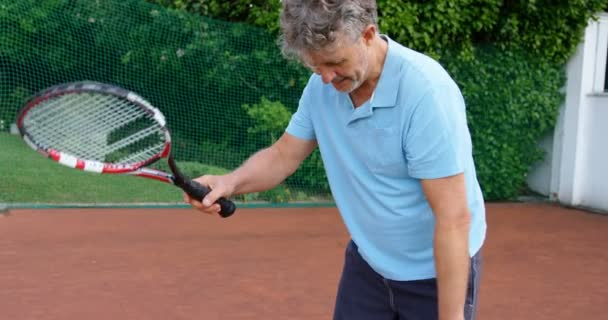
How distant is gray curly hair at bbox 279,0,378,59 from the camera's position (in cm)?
181

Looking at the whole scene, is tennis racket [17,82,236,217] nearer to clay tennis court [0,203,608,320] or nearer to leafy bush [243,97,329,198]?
clay tennis court [0,203,608,320]

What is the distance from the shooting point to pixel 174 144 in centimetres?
824

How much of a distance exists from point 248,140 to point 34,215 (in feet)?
7.91

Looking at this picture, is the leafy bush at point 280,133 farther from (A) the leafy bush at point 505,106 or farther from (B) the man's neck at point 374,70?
(B) the man's neck at point 374,70

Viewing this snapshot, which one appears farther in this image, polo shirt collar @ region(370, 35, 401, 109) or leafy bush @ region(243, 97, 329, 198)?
leafy bush @ region(243, 97, 329, 198)

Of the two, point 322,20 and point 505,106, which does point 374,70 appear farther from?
point 505,106

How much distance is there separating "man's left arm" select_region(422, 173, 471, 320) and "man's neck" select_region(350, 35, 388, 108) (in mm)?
320

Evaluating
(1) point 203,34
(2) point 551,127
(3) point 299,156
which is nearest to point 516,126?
(2) point 551,127

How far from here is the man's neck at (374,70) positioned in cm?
201

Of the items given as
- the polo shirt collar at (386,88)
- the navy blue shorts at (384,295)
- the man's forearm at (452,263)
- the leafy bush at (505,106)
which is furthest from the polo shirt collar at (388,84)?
the leafy bush at (505,106)

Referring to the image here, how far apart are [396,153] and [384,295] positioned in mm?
515

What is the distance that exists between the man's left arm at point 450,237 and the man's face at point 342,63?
33cm

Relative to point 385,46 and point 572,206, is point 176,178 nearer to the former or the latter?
point 385,46

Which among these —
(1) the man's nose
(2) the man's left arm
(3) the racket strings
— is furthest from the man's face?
(3) the racket strings
